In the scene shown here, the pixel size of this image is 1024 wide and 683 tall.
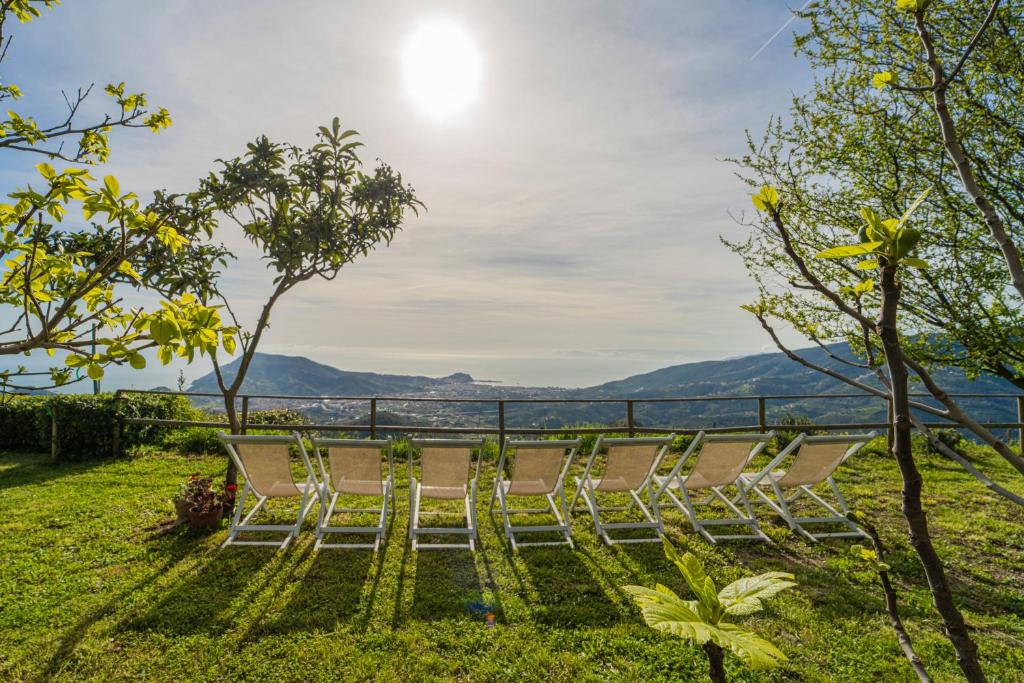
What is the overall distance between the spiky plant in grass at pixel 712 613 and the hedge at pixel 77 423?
10.8m

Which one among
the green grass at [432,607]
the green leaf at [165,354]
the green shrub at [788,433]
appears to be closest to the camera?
the green leaf at [165,354]

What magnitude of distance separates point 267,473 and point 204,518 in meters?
0.94

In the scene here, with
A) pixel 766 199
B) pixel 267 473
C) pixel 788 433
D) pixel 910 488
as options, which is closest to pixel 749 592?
pixel 910 488

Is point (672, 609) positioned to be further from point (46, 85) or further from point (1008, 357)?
point (1008, 357)

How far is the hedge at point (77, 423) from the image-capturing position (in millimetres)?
8930

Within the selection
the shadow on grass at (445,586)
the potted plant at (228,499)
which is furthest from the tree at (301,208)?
the shadow on grass at (445,586)

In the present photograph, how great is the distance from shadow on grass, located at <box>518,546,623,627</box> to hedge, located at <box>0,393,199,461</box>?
829cm

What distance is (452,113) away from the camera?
6199 mm

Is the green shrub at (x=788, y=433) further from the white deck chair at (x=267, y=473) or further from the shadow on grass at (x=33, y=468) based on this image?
the shadow on grass at (x=33, y=468)

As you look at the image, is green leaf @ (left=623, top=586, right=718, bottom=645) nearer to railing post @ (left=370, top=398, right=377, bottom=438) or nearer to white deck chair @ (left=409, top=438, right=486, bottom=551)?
white deck chair @ (left=409, top=438, right=486, bottom=551)

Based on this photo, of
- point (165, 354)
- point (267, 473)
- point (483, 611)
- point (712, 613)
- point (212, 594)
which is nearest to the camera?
point (712, 613)

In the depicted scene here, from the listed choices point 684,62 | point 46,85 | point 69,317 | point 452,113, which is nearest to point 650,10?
point 684,62

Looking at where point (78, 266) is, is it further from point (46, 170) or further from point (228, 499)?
point (228, 499)

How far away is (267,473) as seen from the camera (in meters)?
5.24
